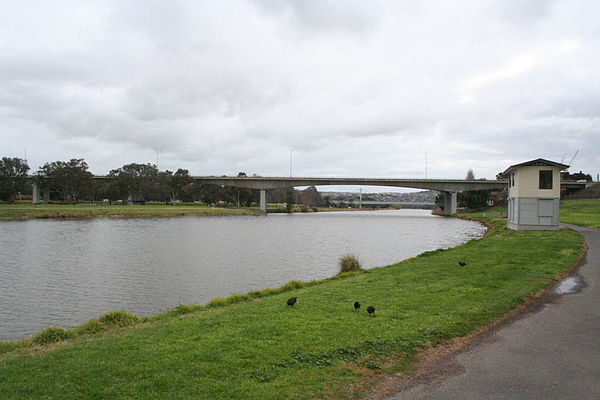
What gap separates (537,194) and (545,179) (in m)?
1.36

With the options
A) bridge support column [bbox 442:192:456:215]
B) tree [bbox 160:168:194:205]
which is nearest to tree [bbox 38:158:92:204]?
tree [bbox 160:168:194:205]

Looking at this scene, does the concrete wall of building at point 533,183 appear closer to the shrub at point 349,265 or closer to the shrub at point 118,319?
the shrub at point 349,265

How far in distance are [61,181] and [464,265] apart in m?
112

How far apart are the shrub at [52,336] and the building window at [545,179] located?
35.0 metres

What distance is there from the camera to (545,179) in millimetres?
33906

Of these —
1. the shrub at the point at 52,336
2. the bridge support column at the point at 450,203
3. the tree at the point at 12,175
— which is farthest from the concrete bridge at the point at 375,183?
the shrub at the point at 52,336

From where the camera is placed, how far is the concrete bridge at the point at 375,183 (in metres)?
96.8

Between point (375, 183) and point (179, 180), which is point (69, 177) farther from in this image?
point (375, 183)

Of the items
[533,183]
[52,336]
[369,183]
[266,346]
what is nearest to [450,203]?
[369,183]

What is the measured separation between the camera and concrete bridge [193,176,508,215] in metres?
96.8

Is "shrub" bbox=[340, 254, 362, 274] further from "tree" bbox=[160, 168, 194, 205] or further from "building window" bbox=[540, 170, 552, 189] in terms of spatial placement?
"tree" bbox=[160, 168, 194, 205]

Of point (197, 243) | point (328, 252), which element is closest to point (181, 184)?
point (197, 243)

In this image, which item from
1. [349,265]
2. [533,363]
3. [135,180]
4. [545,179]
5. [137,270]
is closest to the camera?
[533,363]

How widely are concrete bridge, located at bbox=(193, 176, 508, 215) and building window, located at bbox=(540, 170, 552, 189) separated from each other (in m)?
Result: 62.8
